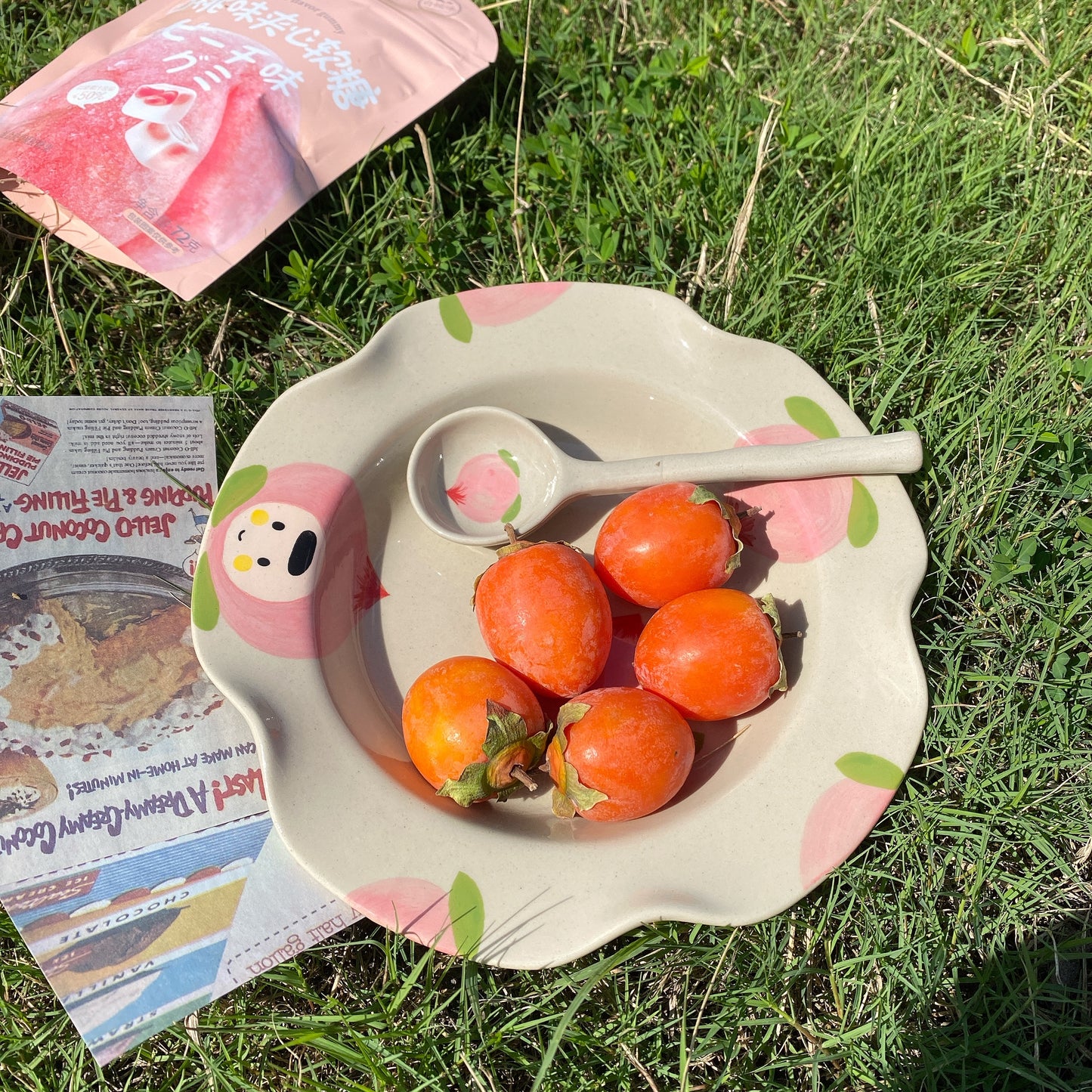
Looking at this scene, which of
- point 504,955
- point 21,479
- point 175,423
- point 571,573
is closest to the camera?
point 504,955

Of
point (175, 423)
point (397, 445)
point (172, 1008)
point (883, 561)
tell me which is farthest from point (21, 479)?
point (883, 561)

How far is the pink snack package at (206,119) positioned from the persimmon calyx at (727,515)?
1043 millimetres

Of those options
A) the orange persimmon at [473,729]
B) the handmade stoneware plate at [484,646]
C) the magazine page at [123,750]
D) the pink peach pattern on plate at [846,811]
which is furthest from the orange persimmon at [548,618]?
the magazine page at [123,750]

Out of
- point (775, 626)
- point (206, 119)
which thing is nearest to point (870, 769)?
point (775, 626)

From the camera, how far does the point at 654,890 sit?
→ 1280 mm

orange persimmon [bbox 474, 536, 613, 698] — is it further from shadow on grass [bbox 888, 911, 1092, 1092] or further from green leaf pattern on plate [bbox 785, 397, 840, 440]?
shadow on grass [bbox 888, 911, 1092, 1092]

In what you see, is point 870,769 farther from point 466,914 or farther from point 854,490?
point 466,914

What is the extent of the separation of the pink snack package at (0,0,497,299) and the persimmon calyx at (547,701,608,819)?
43.9 inches

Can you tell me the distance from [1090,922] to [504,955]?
1.09 metres

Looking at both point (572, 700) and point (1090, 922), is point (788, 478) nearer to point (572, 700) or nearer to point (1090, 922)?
point (572, 700)

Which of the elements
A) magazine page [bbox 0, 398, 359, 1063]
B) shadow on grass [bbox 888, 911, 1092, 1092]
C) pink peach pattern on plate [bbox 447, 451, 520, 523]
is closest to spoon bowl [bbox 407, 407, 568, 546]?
pink peach pattern on plate [bbox 447, 451, 520, 523]

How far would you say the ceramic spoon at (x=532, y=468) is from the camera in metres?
1.45

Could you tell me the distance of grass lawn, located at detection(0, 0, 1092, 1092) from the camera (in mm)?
1457

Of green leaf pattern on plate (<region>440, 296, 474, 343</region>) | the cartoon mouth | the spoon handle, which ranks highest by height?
green leaf pattern on plate (<region>440, 296, 474, 343</region>)
